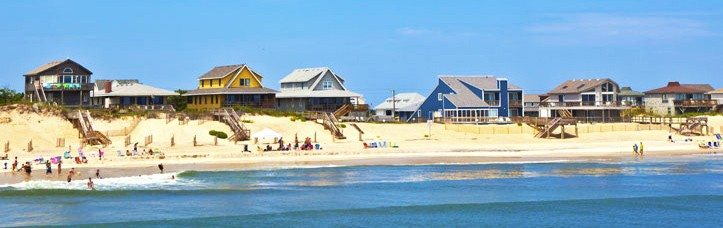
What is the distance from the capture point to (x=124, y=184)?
149 ft

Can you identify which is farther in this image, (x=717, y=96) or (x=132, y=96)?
(x=717, y=96)

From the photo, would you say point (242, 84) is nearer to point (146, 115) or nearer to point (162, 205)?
point (146, 115)

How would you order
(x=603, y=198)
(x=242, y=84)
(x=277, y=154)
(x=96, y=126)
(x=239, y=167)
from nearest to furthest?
(x=603, y=198) → (x=239, y=167) → (x=277, y=154) → (x=96, y=126) → (x=242, y=84)

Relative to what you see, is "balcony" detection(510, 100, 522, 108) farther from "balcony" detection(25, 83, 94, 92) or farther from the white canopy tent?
"balcony" detection(25, 83, 94, 92)

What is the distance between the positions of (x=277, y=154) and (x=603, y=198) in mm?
23576

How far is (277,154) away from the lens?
58.8m

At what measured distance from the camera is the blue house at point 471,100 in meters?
81.9

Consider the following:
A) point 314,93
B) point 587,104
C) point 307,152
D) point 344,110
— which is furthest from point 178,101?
point 587,104

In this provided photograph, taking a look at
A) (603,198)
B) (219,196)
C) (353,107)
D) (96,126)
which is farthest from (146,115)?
(603,198)

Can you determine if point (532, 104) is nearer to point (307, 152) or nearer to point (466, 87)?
point (466, 87)

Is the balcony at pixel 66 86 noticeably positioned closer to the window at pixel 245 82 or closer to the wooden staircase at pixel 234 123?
the wooden staircase at pixel 234 123

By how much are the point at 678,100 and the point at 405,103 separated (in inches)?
1278

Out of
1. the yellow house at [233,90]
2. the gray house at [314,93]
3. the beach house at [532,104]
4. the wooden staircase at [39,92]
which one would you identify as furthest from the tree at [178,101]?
the beach house at [532,104]

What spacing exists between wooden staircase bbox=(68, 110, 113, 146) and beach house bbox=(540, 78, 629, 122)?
Result: 46.1 m
